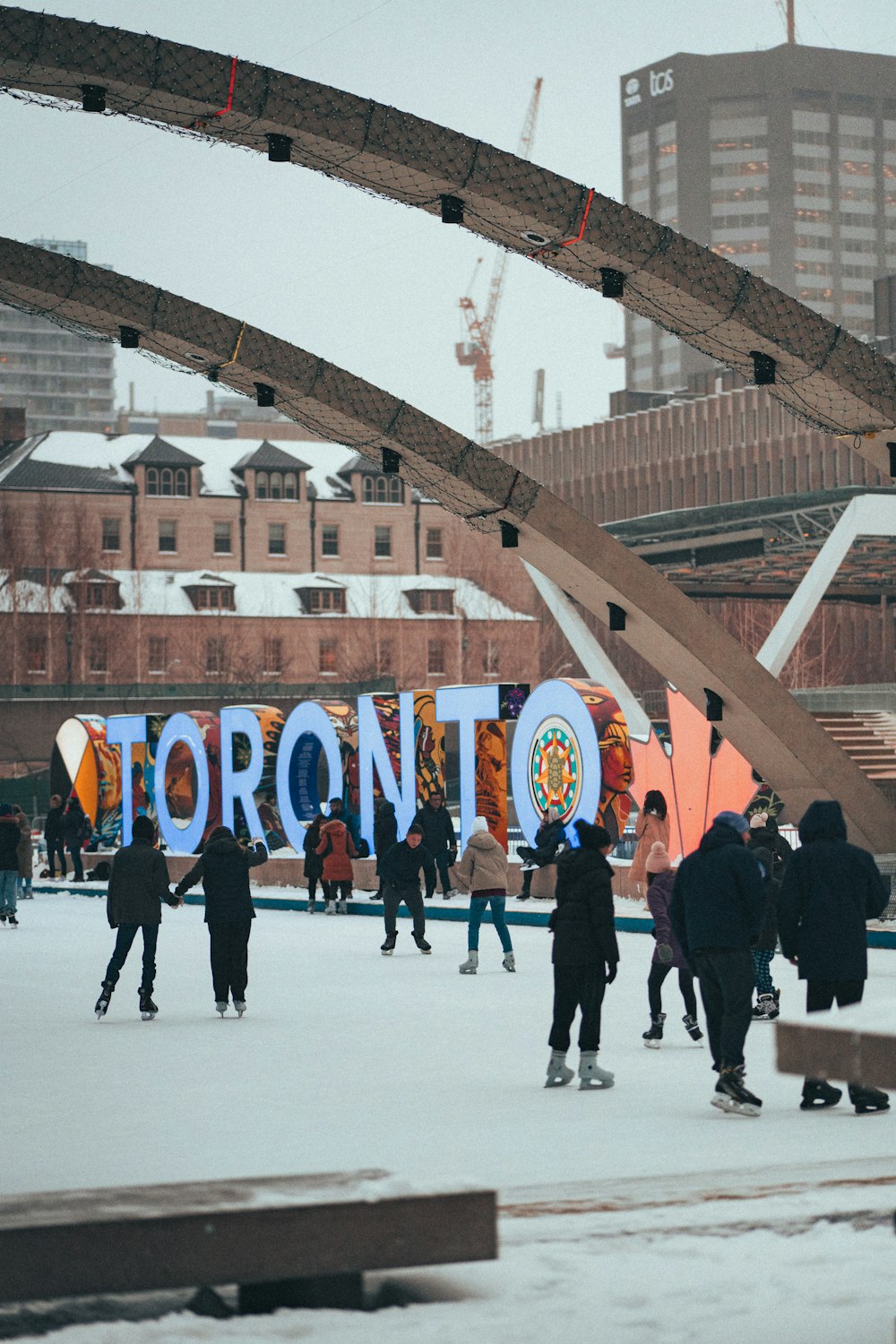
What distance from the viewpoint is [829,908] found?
9.49 meters

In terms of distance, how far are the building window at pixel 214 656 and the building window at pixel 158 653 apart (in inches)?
64.0

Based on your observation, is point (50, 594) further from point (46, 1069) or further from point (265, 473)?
point (46, 1069)

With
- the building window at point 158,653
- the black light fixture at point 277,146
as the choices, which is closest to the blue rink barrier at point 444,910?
the black light fixture at point 277,146

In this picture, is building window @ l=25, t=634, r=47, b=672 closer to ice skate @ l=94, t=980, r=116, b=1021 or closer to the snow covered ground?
the snow covered ground

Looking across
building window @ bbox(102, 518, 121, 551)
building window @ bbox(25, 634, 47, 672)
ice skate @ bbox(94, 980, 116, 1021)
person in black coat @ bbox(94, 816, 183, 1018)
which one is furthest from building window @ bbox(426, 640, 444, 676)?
ice skate @ bbox(94, 980, 116, 1021)

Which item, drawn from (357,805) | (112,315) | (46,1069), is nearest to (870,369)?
(112,315)

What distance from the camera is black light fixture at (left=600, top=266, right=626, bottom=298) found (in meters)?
16.6

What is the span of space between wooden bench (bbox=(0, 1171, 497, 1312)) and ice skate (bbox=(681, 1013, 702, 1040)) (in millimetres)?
6621

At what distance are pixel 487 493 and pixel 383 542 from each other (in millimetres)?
67479

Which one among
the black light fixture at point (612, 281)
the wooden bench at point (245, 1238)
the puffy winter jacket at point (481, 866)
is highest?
the black light fixture at point (612, 281)

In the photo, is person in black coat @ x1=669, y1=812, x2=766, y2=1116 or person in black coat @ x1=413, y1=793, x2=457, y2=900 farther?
person in black coat @ x1=413, y1=793, x2=457, y2=900

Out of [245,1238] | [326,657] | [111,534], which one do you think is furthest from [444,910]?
[111,534]

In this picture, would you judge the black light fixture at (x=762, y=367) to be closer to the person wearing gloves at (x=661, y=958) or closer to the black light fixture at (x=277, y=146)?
the black light fixture at (x=277, y=146)

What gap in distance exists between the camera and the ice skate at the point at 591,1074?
1023 centimetres
